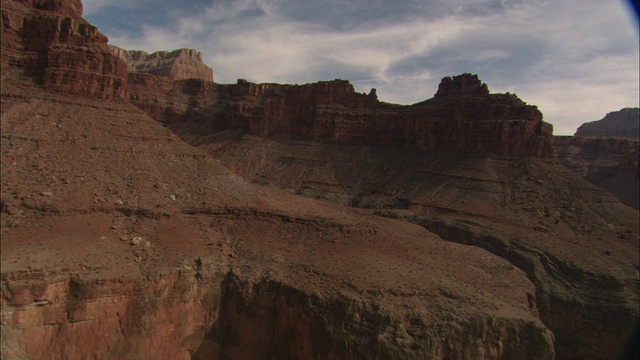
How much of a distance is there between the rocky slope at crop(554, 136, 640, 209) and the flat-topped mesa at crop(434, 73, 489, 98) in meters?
25.8

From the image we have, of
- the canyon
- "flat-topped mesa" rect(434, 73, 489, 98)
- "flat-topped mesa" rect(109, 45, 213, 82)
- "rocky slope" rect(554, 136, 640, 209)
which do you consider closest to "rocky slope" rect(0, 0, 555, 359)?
the canyon

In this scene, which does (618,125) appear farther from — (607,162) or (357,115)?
(357,115)

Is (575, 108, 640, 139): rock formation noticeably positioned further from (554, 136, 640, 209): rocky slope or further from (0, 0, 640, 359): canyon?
(0, 0, 640, 359): canyon

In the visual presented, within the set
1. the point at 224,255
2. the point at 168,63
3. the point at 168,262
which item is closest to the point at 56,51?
A: the point at 168,262

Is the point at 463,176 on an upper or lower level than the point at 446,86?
lower

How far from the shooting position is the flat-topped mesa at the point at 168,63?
86.1m

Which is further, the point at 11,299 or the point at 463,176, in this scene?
the point at 463,176

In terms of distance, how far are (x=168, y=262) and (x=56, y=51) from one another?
14.9 metres

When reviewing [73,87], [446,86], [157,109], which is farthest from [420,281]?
[157,109]

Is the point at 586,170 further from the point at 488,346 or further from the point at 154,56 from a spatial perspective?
the point at 154,56

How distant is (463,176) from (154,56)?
85285mm

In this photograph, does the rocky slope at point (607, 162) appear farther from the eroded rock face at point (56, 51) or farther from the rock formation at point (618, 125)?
the eroded rock face at point (56, 51)

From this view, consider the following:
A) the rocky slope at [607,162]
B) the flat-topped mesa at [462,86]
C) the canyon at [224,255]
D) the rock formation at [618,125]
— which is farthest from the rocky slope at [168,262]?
the rock formation at [618,125]

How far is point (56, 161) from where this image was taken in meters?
17.8
